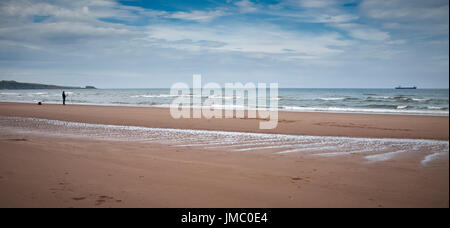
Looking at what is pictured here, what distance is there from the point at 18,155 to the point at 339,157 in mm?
7298

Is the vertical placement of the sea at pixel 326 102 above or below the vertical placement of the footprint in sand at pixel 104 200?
above

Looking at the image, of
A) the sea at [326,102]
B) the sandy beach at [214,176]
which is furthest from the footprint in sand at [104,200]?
the sea at [326,102]

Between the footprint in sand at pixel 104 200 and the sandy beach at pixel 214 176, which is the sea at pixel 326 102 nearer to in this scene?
the sandy beach at pixel 214 176

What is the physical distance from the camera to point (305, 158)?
670 cm

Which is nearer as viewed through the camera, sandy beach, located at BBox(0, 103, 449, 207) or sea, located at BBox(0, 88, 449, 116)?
sandy beach, located at BBox(0, 103, 449, 207)

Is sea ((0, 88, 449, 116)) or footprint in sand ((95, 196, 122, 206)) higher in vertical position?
sea ((0, 88, 449, 116))

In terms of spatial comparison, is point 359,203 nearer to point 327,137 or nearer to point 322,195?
point 322,195

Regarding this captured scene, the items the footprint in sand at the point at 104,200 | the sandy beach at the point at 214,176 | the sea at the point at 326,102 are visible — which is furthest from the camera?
the sea at the point at 326,102

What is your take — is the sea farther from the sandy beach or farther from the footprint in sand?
the footprint in sand

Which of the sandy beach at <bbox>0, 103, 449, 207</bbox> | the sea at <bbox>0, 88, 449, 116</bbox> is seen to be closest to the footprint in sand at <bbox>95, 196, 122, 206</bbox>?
the sandy beach at <bbox>0, 103, 449, 207</bbox>

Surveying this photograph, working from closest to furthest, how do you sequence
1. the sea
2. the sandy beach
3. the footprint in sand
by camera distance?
1. the footprint in sand
2. the sandy beach
3. the sea

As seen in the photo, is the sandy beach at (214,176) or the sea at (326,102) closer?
the sandy beach at (214,176)

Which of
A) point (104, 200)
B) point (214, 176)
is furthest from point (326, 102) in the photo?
point (104, 200)
